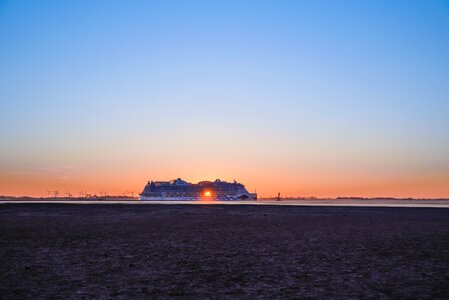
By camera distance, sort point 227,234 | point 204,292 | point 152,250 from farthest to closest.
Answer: point 227,234 < point 152,250 < point 204,292

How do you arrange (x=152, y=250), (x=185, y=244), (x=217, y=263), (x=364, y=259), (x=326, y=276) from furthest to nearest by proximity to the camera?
(x=185, y=244) < (x=152, y=250) < (x=364, y=259) < (x=217, y=263) < (x=326, y=276)

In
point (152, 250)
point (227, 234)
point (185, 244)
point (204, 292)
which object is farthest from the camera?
point (227, 234)

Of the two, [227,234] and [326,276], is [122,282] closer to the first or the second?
[326,276]

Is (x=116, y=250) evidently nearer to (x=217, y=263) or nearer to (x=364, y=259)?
(x=217, y=263)

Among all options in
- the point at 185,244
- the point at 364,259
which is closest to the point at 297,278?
the point at 364,259

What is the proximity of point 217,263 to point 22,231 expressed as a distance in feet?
48.8

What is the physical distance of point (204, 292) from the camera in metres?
10.5

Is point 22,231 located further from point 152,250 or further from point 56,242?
point 152,250

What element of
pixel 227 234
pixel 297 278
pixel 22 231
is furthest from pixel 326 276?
pixel 22 231

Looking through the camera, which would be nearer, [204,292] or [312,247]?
[204,292]

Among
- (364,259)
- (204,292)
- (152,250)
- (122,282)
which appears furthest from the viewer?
(152,250)

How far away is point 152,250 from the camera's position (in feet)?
57.5

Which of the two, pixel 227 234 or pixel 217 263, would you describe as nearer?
pixel 217 263

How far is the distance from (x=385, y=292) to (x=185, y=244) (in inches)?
407
